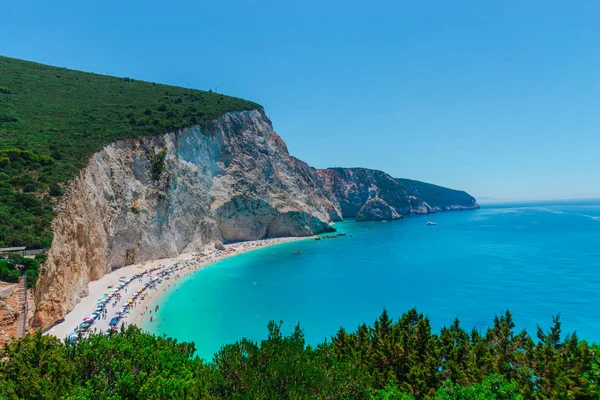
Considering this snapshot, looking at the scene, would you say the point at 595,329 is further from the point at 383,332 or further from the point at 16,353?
the point at 16,353

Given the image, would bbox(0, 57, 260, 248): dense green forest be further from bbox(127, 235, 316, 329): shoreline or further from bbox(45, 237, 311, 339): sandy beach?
bbox(127, 235, 316, 329): shoreline

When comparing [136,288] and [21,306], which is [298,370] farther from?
[136,288]

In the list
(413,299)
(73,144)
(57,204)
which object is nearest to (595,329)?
Answer: (413,299)

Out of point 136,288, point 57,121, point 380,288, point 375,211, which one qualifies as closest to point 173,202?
point 57,121

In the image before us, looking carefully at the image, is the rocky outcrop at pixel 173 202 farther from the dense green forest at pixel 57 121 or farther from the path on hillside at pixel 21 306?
the path on hillside at pixel 21 306

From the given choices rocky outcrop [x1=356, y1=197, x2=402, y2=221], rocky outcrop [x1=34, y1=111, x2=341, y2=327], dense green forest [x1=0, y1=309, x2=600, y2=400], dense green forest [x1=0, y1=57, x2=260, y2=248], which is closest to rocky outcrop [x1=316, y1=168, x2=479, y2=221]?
rocky outcrop [x1=356, y1=197, x2=402, y2=221]

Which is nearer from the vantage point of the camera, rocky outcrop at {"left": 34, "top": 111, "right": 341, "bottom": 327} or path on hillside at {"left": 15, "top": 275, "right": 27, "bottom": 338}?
path on hillside at {"left": 15, "top": 275, "right": 27, "bottom": 338}
